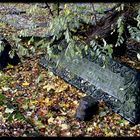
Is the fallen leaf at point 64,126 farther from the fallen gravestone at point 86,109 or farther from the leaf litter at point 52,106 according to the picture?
the fallen gravestone at point 86,109

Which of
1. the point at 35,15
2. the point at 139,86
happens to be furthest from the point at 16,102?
the point at 35,15

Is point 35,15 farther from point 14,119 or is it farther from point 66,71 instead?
point 14,119

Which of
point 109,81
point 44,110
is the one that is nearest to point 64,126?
point 44,110

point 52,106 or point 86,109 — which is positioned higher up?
point 86,109

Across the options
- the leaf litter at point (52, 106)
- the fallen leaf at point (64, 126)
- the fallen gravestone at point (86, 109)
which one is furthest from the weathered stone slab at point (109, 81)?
the fallen leaf at point (64, 126)

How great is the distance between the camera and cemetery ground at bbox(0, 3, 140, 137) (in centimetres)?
497

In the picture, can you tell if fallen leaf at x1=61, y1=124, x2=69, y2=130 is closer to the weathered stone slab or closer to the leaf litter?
the leaf litter

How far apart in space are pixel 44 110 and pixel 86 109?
0.73 meters

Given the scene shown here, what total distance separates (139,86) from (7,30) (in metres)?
4.42

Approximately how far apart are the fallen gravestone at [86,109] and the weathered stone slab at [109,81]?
0.83 feet

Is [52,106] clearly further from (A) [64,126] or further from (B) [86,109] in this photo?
(B) [86,109]

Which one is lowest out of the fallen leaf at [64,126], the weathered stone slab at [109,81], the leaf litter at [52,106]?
the fallen leaf at [64,126]

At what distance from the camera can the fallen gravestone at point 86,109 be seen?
16.7 ft

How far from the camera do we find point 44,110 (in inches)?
214
